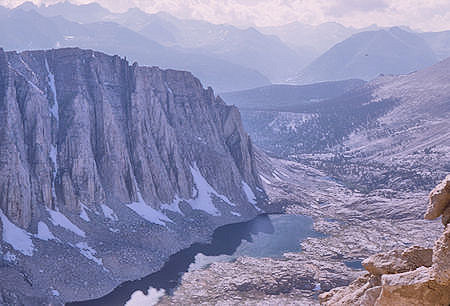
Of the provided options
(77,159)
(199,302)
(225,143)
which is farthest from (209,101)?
(199,302)

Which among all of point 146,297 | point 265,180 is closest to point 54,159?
point 146,297

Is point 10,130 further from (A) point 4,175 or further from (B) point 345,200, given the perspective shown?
(B) point 345,200

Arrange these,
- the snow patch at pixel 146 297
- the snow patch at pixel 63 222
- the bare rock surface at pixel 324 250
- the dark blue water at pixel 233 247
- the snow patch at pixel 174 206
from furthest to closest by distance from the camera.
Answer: the snow patch at pixel 174 206 < the snow patch at pixel 63 222 < the dark blue water at pixel 233 247 < the bare rock surface at pixel 324 250 < the snow patch at pixel 146 297

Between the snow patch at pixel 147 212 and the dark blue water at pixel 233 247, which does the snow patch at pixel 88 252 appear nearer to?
the dark blue water at pixel 233 247

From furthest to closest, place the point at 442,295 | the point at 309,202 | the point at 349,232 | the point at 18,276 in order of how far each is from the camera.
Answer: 1. the point at 309,202
2. the point at 349,232
3. the point at 18,276
4. the point at 442,295

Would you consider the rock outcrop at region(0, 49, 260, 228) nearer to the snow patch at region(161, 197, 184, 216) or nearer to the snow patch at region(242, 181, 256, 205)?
the snow patch at region(161, 197, 184, 216)

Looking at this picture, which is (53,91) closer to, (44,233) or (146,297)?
(44,233)

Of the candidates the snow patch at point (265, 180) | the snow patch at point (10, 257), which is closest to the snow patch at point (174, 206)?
the snow patch at point (10, 257)
